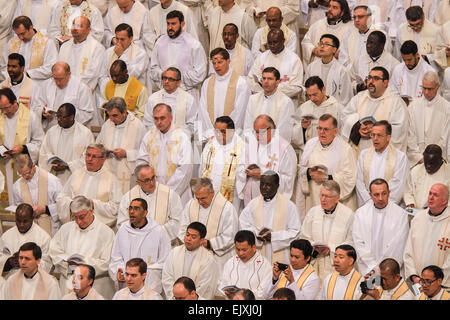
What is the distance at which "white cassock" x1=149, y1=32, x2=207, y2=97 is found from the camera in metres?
14.6

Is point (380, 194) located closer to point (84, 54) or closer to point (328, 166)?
point (328, 166)

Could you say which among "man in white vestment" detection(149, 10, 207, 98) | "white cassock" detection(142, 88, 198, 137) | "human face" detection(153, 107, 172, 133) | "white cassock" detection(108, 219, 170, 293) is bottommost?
"white cassock" detection(108, 219, 170, 293)

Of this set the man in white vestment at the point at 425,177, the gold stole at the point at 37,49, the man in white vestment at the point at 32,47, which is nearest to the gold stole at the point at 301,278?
the man in white vestment at the point at 425,177

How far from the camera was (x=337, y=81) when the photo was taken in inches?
561

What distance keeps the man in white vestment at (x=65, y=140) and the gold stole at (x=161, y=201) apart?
1003mm

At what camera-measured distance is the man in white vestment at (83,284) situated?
11.9 metres

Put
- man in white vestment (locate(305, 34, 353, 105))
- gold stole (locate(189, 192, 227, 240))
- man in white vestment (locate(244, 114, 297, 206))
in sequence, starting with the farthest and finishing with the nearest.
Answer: man in white vestment (locate(305, 34, 353, 105))
man in white vestment (locate(244, 114, 297, 206))
gold stole (locate(189, 192, 227, 240))

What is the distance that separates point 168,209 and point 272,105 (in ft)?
5.39

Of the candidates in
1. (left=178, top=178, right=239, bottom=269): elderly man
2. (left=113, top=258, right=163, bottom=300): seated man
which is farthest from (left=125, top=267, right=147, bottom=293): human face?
(left=178, top=178, right=239, bottom=269): elderly man

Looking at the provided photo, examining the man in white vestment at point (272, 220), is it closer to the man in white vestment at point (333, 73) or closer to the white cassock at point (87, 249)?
the white cassock at point (87, 249)

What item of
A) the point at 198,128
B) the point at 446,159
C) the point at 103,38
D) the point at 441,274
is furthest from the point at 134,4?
the point at 441,274

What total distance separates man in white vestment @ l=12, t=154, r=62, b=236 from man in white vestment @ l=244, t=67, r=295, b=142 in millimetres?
2019

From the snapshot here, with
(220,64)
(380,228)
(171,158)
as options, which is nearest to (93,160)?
(171,158)

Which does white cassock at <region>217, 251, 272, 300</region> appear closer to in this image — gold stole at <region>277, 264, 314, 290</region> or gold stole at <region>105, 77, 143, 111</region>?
gold stole at <region>277, 264, 314, 290</region>
